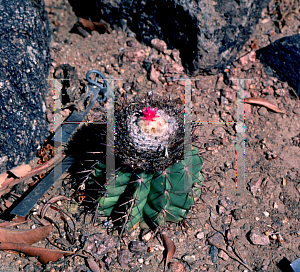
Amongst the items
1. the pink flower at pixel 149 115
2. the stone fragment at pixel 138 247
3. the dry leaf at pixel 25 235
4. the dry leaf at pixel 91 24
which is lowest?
the stone fragment at pixel 138 247

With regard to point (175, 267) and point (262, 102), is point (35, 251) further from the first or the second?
point (262, 102)

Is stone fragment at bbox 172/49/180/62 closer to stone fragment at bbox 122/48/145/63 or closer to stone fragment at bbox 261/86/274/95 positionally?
stone fragment at bbox 122/48/145/63

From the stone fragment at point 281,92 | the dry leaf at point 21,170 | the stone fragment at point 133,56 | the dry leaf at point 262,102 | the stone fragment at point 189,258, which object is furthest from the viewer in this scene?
the stone fragment at point 133,56

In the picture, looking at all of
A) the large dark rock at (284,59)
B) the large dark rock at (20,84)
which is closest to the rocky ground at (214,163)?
the large dark rock at (284,59)

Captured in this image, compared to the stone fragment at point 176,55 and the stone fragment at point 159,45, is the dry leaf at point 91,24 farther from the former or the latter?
the stone fragment at point 176,55

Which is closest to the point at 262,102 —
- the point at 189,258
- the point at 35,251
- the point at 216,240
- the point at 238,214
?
the point at 238,214

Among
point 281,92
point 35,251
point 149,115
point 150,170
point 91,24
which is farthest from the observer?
point 91,24
